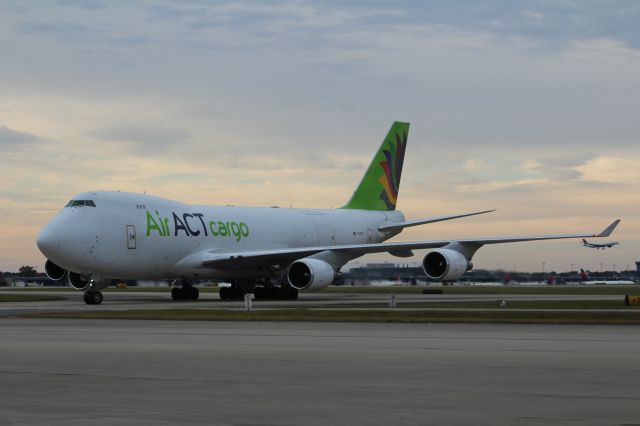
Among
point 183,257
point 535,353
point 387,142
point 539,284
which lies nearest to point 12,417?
point 535,353

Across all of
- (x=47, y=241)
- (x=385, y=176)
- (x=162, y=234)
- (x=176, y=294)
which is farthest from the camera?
(x=385, y=176)

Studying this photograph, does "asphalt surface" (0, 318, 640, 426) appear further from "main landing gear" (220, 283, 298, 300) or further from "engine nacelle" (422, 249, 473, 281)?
"main landing gear" (220, 283, 298, 300)

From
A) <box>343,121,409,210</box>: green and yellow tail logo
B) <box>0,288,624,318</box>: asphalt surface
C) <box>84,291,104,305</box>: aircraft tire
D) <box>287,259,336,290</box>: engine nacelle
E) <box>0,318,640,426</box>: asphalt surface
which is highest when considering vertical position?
<box>343,121,409,210</box>: green and yellow tail logo

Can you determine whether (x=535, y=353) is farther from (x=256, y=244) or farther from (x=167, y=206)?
(x=256, y=244)

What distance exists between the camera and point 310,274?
5266cm

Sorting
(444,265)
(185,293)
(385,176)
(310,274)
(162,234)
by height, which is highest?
(385,176)

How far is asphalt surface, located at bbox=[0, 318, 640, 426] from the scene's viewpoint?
12000mm

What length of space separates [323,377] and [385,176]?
56070 millimetres

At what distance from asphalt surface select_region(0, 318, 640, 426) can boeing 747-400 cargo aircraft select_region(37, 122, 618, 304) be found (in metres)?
23.2

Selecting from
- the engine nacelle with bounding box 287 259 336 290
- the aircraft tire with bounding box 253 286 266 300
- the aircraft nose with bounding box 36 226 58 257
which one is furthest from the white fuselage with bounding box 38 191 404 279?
the engine nacelle with bounding box 287 259 336 290

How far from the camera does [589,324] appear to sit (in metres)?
29.3

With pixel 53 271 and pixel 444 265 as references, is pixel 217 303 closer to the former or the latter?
pixel 53 271

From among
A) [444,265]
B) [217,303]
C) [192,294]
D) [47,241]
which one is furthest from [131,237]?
[444,265]

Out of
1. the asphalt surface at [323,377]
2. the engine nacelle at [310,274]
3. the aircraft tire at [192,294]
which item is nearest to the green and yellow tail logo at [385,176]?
the aircraft tire at [192,294]
